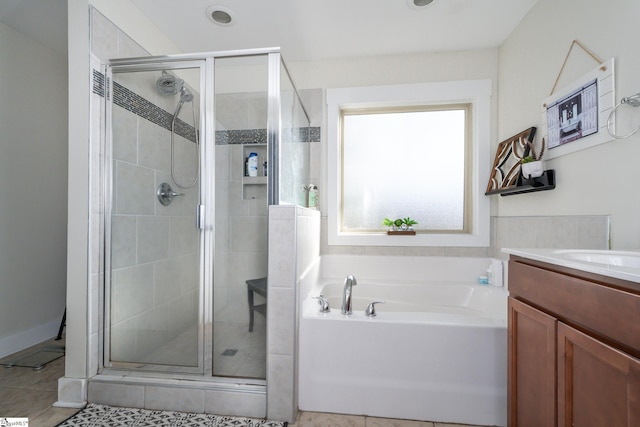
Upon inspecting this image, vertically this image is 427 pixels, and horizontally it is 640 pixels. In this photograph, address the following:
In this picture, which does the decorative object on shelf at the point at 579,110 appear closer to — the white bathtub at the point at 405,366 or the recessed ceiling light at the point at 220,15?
the white bathtub at the point at 405,366

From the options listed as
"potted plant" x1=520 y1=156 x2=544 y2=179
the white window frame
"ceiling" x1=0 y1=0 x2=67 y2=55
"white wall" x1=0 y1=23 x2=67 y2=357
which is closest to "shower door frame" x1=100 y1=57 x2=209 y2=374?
"ceiling" x1=0 y1=0 x2=67 y2=55

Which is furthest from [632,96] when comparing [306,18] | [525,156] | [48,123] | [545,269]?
[48,123]

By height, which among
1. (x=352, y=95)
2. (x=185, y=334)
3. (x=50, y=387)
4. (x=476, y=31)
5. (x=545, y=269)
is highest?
(x=476, y=31)

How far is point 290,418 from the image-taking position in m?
1.41

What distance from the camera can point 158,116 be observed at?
1648mm

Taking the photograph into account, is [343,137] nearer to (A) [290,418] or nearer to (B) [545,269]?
(B) [545,269]

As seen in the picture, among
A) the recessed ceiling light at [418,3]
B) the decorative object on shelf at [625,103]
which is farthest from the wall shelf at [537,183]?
the recessed ceiling light at [418,3]

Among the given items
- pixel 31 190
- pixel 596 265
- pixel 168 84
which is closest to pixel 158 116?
pixel 168 84

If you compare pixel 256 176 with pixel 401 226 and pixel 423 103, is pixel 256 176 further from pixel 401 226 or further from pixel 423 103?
pixel 423 103

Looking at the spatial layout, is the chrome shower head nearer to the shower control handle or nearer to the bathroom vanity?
the shower control handle

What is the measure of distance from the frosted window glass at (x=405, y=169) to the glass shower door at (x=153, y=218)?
1.36 meters

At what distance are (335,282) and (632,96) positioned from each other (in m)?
1.93

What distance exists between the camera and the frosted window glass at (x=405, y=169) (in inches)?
95.2

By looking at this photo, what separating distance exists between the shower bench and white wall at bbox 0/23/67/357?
79.7 inches
